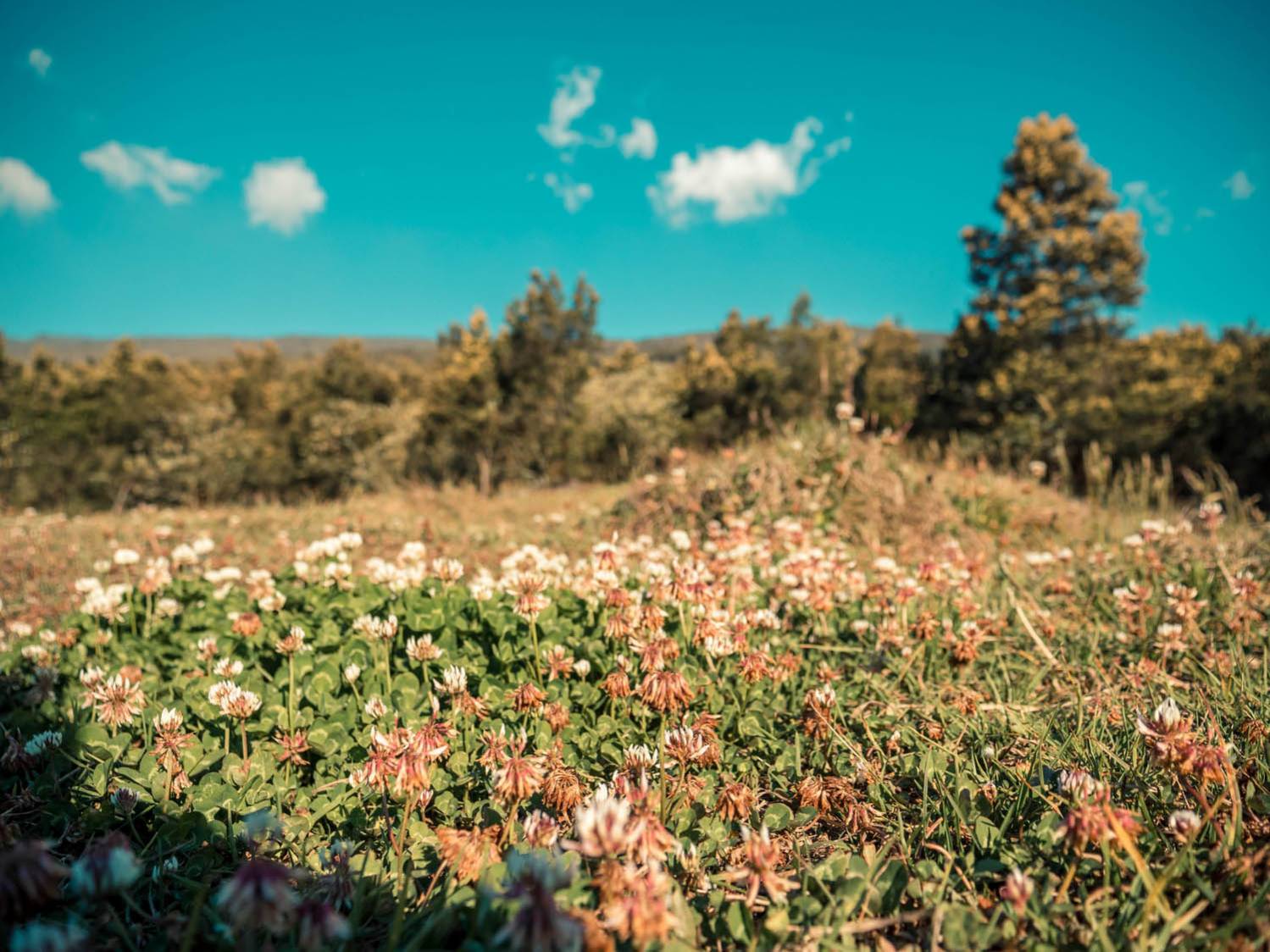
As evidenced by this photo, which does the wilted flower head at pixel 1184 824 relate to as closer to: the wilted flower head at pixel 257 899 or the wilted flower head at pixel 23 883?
the wilted flower head at pixel 257 899

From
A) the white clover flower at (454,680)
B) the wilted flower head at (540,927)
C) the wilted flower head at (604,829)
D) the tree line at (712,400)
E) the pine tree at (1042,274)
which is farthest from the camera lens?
the pine tree at (1042,274)

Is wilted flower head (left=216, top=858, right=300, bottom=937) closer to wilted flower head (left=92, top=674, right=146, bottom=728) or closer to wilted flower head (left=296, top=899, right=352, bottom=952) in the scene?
wilted flower head (left=296, top=899, right=352, bottom=952)

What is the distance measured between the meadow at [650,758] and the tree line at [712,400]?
27.1ft

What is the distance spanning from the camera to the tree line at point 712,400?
56.4 ft

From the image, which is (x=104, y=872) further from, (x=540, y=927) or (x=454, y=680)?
(x=454, y=680)

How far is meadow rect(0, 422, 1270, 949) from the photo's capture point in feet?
4.20

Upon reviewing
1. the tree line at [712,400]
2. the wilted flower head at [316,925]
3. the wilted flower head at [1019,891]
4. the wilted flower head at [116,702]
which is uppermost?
the tree line at [712,400]

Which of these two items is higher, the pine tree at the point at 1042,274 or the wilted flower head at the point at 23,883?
the pine tree at the point at 1042,274

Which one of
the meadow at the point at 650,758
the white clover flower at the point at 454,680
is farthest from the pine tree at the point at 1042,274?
the white clover flower at the point at 454,680

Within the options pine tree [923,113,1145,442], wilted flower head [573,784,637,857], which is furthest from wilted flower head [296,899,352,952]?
pine tree [923,113,1145,442]

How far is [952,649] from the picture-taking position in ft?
9.04

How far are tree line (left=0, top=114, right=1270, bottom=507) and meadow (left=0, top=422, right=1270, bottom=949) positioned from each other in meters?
8.27

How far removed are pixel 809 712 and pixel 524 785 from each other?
136 cm

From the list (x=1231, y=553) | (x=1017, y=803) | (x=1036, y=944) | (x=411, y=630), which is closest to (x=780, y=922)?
(x=1036, y=944)
